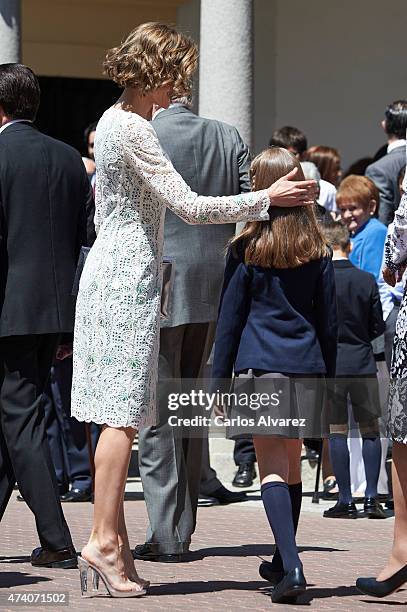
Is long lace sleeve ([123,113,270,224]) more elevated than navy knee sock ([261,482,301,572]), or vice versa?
long lace sleeve ([123,113,270,224])

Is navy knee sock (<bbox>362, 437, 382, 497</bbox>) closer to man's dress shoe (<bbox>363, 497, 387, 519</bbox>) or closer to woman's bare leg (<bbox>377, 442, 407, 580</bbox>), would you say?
man's dress shoe (<bbox>363, 497, 387, 519</bbox>)

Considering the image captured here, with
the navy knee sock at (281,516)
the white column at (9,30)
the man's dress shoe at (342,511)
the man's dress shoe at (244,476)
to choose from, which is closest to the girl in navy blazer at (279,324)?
the navy knee sock at (281,516)

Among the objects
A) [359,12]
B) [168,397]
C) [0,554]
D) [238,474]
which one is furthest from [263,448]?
A: [359,12]

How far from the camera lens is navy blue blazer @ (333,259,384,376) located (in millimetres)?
8133

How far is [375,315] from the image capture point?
26.8ft

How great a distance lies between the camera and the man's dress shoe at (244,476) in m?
9.13

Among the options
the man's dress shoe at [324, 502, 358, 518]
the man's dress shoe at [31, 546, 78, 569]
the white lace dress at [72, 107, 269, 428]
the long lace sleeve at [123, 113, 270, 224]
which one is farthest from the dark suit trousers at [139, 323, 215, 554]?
the man's dress shoe at [324, 502, 358, 518]

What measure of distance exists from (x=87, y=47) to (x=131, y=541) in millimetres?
10554

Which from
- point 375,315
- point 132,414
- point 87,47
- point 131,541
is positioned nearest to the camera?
point 132,414

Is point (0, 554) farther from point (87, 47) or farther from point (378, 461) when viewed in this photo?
point (87, 47)

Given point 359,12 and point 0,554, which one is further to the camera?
point 359,12

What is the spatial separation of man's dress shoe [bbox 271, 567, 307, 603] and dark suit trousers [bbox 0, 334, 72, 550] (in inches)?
43.4

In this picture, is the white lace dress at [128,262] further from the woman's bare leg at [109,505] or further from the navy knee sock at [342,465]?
the navy knee sock at [342,465]

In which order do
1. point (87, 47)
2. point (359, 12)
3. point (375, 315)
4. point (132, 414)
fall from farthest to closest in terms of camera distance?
point (87, 47) → point (359, 12) → point (375, 315) → point (132, 414)
